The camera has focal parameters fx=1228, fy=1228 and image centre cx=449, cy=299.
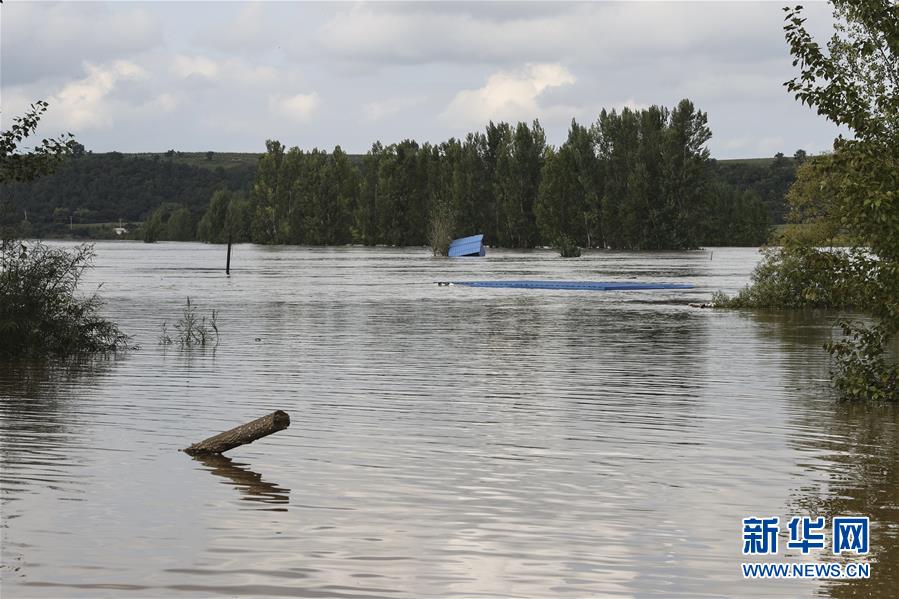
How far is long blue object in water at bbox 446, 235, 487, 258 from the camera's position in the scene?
355 feet

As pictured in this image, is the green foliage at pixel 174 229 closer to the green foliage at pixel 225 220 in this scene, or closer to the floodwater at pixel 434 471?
the green foliage at pixel 225 220

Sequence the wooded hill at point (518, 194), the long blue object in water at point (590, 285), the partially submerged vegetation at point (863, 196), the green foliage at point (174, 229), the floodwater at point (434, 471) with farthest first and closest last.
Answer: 1. the green foliage at point (174, 229)
2. the wooded hill at point (518, 194)
3. the long blue object in water at point (590, 285)
4. the partially submerged vegetation at point (863, 196)
5. the floodwater at point (434, 471)

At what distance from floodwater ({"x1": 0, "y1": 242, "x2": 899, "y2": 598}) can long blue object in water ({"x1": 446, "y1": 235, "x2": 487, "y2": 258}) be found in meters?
81.7

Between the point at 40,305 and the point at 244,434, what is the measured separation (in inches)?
465

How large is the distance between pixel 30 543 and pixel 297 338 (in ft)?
63.8

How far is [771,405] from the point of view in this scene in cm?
1692

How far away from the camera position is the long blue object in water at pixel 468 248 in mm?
108125

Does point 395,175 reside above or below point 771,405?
above

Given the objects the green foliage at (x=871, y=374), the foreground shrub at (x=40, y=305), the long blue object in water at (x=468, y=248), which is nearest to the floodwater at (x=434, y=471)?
the green foliage at (x=871, y=374)

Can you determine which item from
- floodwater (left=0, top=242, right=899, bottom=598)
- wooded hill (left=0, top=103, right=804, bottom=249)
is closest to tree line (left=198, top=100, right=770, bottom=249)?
wooded hill (left=0, top=103, right=804, bottom=249)

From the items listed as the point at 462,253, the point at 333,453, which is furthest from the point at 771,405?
the point at 462,253

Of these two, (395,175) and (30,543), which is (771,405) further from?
(395,175)

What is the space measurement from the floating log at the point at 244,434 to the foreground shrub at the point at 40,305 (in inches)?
403

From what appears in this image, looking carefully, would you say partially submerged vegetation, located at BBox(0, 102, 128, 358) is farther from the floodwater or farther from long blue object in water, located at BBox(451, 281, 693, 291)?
long blue object in water, located at BBox(451, 281, 693, 291)
